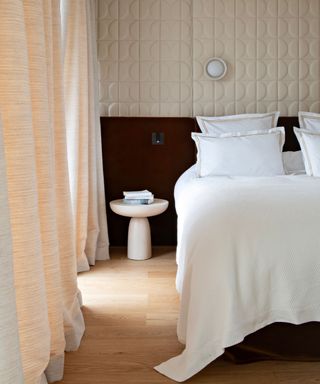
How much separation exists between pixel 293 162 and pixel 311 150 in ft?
0.97

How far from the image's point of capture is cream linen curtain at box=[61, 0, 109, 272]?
129 inches

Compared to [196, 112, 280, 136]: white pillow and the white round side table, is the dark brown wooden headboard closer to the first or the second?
[196, 112, 280, 136]: white pillow

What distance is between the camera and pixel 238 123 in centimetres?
390

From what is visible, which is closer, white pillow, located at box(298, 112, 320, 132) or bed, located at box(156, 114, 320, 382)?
bed, located at box(156, 114, 320, 382)

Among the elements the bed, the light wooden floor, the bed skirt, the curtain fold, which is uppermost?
the curtain fold

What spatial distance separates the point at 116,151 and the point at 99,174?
42cm

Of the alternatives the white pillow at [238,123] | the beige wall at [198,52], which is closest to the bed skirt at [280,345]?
the white pillow at [238,123]

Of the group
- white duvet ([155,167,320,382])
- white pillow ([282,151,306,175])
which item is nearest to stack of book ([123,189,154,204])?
white pillow ([282,151,306,175])

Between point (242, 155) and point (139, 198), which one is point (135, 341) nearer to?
point (139, 198)

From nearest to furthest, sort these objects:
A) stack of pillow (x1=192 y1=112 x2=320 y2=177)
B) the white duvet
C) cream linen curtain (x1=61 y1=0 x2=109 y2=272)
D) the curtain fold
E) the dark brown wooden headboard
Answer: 1. the curtain fold
2. the white duvet
3. cream linen curtain (x1=61 y1=0 x2=109 y2=272)
4. stack of pillow (x1=192 y1=112 x2=320 y2=177)
5. the dark brown wooden headboard

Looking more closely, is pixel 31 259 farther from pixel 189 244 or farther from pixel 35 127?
pixel 189 244

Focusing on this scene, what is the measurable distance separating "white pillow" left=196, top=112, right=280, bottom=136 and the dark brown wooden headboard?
0.17m

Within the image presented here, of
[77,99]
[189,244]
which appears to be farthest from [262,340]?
[77,99]

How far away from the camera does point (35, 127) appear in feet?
5.37
